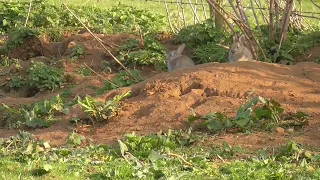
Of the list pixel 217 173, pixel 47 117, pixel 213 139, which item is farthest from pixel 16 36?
pixel 217 173

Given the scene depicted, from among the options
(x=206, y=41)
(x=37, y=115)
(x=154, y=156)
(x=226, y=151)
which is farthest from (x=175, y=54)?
(x=154, y=156)

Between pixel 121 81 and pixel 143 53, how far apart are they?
1.08 metres

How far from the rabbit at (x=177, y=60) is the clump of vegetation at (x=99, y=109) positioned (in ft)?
7.68

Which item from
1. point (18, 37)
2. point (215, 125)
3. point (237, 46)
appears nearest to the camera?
point (215, 125)

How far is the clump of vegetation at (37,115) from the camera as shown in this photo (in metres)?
8.62

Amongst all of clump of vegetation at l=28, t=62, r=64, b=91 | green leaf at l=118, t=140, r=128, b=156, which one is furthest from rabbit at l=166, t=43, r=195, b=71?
green leaf at l=118, t=140, r=128, b=156

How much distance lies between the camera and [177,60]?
10.7 meters

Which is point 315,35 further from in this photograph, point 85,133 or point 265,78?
point 85,133

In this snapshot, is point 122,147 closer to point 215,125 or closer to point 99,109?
point 215,125

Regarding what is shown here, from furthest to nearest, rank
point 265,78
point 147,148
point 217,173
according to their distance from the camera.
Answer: point 265,78 → point 147,148 → point 217,173

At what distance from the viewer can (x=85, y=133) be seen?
8180 millimetres

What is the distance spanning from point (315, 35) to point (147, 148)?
5052 millimetres

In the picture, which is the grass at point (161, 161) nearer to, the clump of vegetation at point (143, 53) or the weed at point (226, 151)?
the weed at point (226, 151)

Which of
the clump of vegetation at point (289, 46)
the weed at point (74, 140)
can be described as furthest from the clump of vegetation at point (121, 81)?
the weed at point (74, 140)
